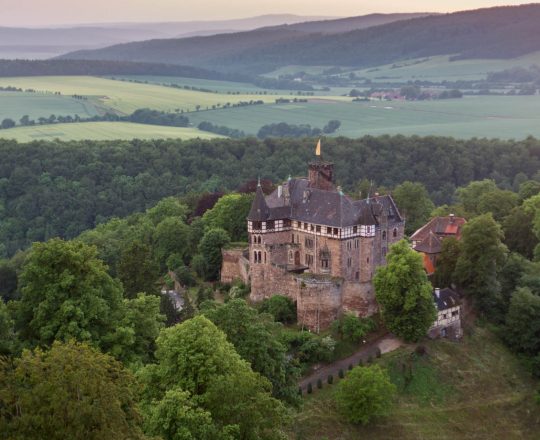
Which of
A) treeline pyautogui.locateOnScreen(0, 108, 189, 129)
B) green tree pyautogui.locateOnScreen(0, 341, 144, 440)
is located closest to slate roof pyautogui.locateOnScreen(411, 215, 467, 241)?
green tree pyautogui.locateOnScreen(0, 341, 144, 440)

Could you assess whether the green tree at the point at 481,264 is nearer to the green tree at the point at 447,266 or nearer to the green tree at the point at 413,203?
the green tree at the point at 447,266

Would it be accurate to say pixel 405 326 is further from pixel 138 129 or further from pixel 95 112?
pixel 95 112

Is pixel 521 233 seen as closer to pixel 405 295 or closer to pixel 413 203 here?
pixel 413 203

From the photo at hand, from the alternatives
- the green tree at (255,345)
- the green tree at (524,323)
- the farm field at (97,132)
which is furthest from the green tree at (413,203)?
the farm field at (97,132)

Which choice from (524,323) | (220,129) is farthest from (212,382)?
(220,129)

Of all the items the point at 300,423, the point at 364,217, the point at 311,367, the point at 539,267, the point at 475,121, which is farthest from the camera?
the point at 475,121

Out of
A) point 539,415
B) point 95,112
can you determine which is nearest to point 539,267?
point 539,415
